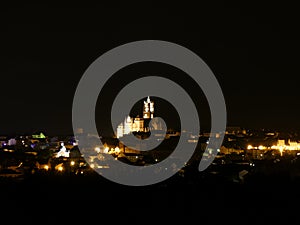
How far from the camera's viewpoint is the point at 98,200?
44.9 feet

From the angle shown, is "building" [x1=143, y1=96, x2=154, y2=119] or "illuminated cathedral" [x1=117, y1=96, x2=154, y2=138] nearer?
"illuminated cathedral" [x1=117, y1=96, x2=154, y2=138]

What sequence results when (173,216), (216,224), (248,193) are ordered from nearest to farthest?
1. (216,224)
2. (173,216)
3. (248,193)

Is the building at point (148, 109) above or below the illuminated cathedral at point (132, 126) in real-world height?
above

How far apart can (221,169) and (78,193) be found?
8845mm

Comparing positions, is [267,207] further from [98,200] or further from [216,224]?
[98,200]

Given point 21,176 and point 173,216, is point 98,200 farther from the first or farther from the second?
point 21,176

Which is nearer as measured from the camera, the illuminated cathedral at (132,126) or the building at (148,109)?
the illuminated cathedral at (132,126)

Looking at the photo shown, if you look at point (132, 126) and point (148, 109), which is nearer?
point (132, 126)

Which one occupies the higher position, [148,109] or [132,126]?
[148,109]

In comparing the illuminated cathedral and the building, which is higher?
the building

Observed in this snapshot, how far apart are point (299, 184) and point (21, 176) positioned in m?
11.9

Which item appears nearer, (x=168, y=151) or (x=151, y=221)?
(x=151, y=221)

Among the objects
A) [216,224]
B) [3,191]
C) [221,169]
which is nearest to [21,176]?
[3,191]

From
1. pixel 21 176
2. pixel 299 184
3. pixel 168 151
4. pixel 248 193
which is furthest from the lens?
pixel 168 151
